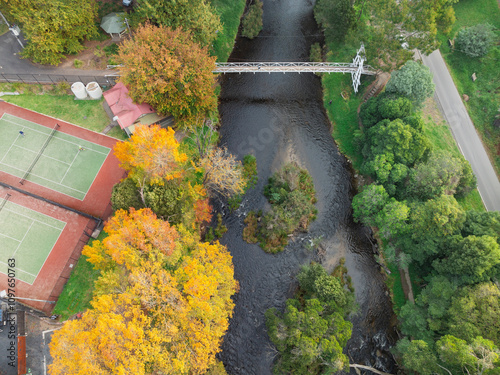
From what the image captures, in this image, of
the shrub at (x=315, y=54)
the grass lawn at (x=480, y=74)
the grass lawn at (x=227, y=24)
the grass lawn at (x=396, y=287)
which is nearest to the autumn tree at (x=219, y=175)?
the grass lawn at (x=396, y=287)

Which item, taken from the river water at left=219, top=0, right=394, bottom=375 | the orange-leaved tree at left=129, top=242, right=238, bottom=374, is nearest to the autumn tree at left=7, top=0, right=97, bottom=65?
the river water at left=219, top=0, right=394, bottom=375

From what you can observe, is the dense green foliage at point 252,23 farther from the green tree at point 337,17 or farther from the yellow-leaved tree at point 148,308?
the yellow-leaved tree at point 148,308

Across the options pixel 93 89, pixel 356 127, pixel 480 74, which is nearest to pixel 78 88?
pixel 93 89

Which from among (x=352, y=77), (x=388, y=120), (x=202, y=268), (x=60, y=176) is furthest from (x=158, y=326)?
(x=352, y=77)

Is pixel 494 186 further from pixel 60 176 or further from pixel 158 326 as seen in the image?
pixel 60 176

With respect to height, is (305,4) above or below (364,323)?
above

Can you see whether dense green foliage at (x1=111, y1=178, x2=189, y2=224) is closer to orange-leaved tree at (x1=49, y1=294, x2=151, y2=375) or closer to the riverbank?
orange-leaved tree at (x1=49, y1=294, x2=151, y2=375)
